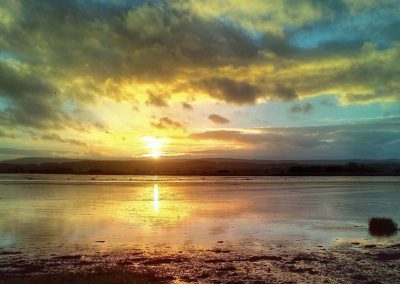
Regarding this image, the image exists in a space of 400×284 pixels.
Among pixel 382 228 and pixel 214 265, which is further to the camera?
pixel 382 228

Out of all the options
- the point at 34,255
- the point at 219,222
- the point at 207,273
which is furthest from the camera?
the point at 219,222

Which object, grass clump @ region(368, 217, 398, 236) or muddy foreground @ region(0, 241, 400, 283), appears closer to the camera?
muddy foreground @ region(0, 241, 400, 283)

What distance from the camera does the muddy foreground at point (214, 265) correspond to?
16750 millimetres

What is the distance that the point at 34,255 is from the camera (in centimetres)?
2139

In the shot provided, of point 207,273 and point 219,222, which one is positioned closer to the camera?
point 207,273

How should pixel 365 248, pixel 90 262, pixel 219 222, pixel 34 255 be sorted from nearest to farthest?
pixel 90 262 → pixel 34 255 → pixel 365 248 → pixel 219 222

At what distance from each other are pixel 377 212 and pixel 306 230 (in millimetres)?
16831

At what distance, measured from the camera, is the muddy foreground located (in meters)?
16.8

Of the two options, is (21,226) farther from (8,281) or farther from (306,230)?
(306,230)

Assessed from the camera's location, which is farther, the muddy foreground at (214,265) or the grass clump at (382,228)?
the grass clump at (382,228)

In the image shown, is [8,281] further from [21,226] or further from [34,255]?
[21,226]

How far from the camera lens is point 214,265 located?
63.2 ft

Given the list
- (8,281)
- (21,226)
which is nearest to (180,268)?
(8,281)

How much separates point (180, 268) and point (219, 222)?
17.3 metres
